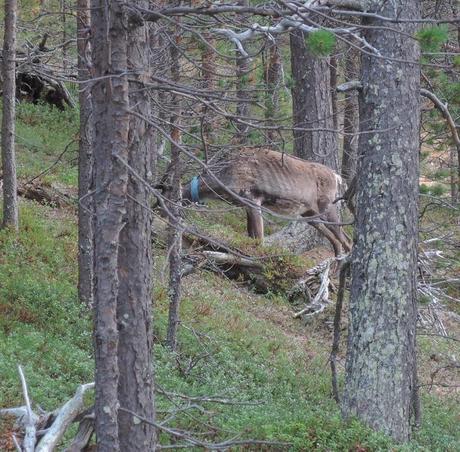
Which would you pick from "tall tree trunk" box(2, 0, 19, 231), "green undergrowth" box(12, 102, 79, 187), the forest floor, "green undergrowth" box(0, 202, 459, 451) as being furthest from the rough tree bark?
"tall tree trunk" box(2, 0, 19, 231)

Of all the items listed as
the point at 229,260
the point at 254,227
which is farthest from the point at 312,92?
the point at 229,260

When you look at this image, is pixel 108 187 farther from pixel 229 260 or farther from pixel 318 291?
pixel 318 291

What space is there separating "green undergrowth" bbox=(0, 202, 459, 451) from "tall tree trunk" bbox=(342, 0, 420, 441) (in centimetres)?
43

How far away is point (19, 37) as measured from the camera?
23.5 meters

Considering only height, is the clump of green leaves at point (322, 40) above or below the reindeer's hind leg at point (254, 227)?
above

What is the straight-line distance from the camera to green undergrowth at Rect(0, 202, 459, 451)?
288 inches

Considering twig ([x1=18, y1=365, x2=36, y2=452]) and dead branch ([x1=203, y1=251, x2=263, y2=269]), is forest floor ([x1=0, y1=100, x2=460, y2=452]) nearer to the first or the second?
dead branch ([x1=203, y1=251, x2=263, y2=269])

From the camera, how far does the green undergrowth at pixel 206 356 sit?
7316 millimetres

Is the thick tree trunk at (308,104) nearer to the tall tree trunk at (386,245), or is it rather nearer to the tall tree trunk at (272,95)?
the tall tree trunk at (272,95)

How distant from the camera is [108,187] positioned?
4.79 metres

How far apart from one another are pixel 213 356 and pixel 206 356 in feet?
1.35

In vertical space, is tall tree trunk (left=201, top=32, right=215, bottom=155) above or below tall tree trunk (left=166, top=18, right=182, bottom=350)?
above

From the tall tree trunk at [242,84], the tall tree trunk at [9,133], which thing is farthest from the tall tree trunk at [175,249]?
the tall tree trunk at [9,133]

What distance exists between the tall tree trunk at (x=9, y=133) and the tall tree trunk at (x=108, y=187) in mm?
7394
